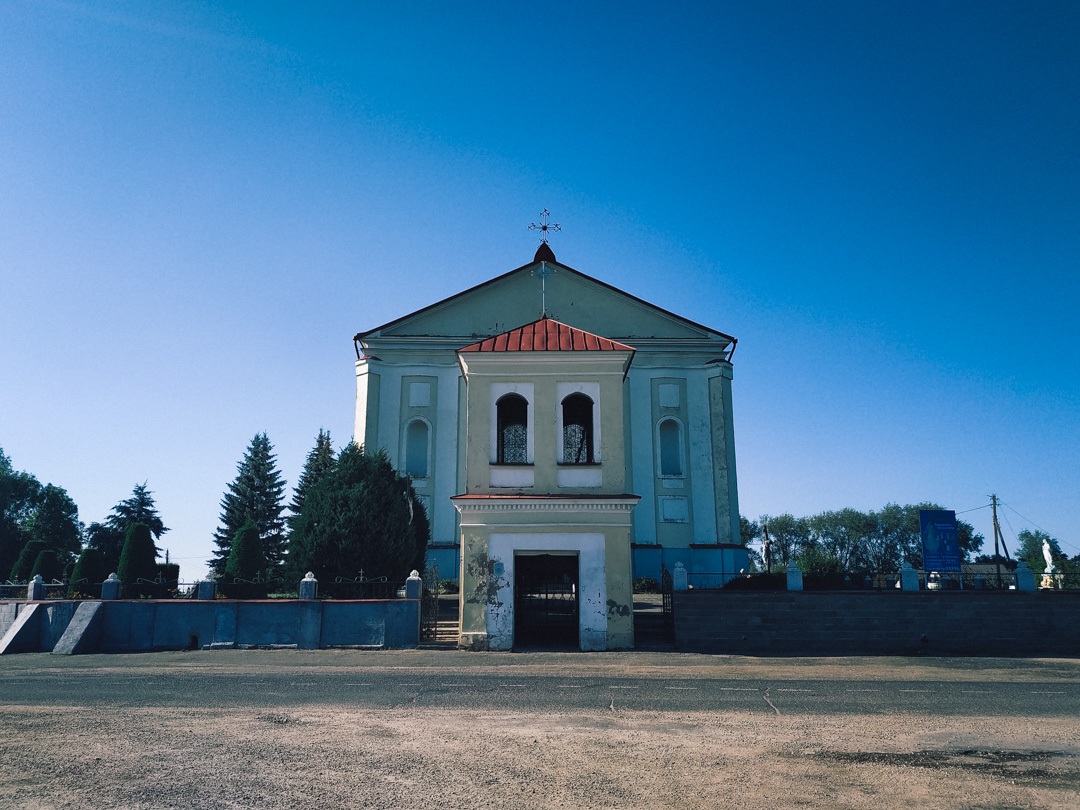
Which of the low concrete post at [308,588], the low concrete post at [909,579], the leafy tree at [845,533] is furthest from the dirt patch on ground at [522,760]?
the leafy tree at [845,533]

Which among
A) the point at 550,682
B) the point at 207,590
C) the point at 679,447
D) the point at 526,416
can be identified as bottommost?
the point at 550,682

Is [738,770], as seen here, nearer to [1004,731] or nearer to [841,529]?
[1004,731]

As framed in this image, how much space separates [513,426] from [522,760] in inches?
489

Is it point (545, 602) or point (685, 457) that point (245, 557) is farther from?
point (685, 457)

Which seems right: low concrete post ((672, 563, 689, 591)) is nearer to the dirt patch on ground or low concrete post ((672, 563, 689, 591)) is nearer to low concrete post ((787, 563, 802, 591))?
low concrete post ((787, 563, 802, 591))

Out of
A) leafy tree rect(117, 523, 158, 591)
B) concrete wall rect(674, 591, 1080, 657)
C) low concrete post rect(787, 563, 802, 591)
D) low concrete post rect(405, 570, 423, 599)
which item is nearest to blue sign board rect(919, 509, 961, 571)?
concrete wall rect(674, 591, 1080, 657)

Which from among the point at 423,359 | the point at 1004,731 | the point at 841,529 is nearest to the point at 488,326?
the point at 423,359

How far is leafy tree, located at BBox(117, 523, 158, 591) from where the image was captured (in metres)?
28.2

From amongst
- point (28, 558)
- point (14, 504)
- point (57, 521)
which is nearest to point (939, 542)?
point (28, 558)

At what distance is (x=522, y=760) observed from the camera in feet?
27.1

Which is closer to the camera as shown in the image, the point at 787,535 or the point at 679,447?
the point at 679,447

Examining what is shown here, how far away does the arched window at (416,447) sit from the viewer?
34.5 meters

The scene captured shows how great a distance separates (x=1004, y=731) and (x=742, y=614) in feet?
29.1

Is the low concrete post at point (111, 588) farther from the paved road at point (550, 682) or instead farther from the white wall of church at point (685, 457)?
the white wall of church at point (685, 457)
